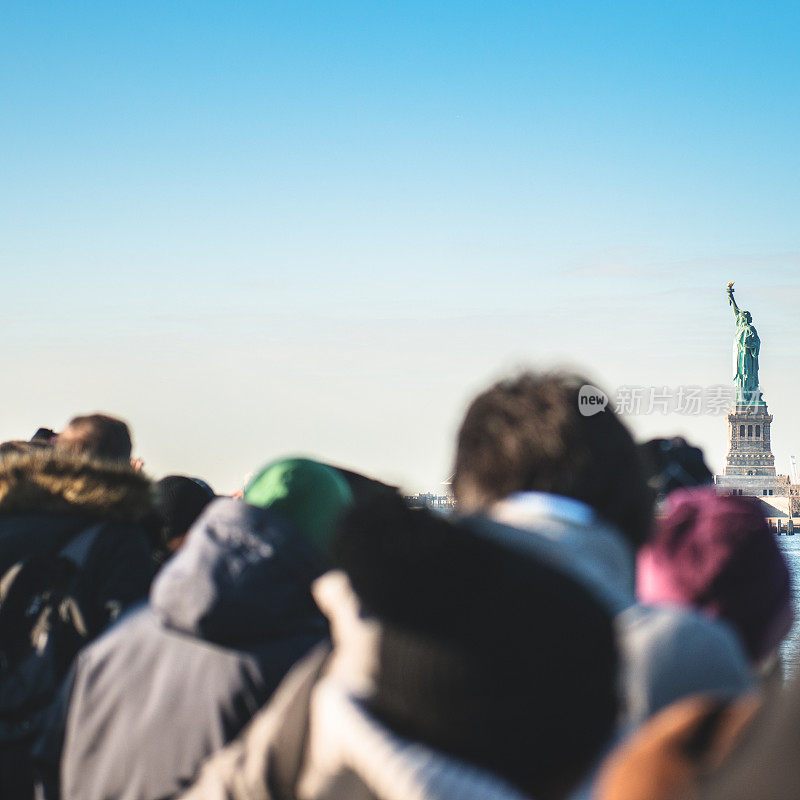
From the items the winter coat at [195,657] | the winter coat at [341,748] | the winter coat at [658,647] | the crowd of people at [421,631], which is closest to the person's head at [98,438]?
the crowd of people at [421,631]

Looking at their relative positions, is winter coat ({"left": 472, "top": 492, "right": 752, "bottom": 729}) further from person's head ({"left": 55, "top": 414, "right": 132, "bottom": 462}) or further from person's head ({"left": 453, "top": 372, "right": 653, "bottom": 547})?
person's head ({"left": 55, "top": 414, "right": 132, "bottom": 462})

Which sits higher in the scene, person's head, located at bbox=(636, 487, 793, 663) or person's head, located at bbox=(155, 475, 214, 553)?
person's head, located at bbox=(636, 487, 793, 663)

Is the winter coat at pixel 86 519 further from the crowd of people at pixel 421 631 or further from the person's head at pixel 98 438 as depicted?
the person's head at pixel 98 438

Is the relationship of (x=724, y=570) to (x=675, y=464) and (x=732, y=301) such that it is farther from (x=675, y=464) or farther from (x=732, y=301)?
(x=732, y=301)

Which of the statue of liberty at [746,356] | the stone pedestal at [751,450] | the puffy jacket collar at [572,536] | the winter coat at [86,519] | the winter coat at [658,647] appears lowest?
the stone pedestal at [751,450]

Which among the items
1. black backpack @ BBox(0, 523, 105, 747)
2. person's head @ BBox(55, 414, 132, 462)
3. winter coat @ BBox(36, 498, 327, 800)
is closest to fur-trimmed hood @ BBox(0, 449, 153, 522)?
black backpack @ BBox(0, 523, 105, 747)

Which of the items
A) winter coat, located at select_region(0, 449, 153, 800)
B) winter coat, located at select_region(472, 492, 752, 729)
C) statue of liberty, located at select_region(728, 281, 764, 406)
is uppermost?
winter coat, located at select_region(472, 492, 752, 729)

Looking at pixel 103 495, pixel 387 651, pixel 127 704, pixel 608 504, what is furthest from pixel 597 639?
pixel 103 495

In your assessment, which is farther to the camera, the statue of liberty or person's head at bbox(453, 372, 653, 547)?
the statue of liberty
